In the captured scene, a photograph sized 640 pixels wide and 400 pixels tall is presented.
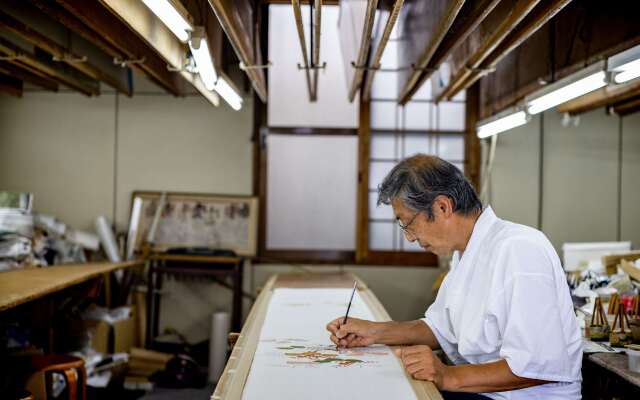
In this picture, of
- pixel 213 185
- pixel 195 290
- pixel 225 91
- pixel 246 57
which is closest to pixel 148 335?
pixel 195 290

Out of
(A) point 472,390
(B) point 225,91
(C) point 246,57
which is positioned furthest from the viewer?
(B) point 225,91

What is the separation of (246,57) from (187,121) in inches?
103

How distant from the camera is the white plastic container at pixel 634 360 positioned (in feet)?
7.97

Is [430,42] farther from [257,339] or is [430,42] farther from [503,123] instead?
[257,339]

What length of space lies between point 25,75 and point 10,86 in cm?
57

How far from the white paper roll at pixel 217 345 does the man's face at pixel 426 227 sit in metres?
3.72

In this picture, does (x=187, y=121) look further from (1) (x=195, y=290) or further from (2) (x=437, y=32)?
(2) (x=437, y=32)

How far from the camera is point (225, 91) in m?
4.28

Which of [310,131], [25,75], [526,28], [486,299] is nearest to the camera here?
[486,299]

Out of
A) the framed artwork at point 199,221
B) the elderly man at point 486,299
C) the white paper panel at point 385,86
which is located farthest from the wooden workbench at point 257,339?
the white paper panel at point 385,86

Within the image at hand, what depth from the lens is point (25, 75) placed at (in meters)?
5.30

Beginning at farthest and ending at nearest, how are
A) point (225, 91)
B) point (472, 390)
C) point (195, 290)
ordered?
point (195, 290) < point (225, 91) < point (472, 390)

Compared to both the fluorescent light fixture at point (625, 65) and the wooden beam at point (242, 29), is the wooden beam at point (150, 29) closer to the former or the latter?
the wooden beam at point (242, 29)

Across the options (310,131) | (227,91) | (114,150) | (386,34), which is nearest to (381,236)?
(310,131)
